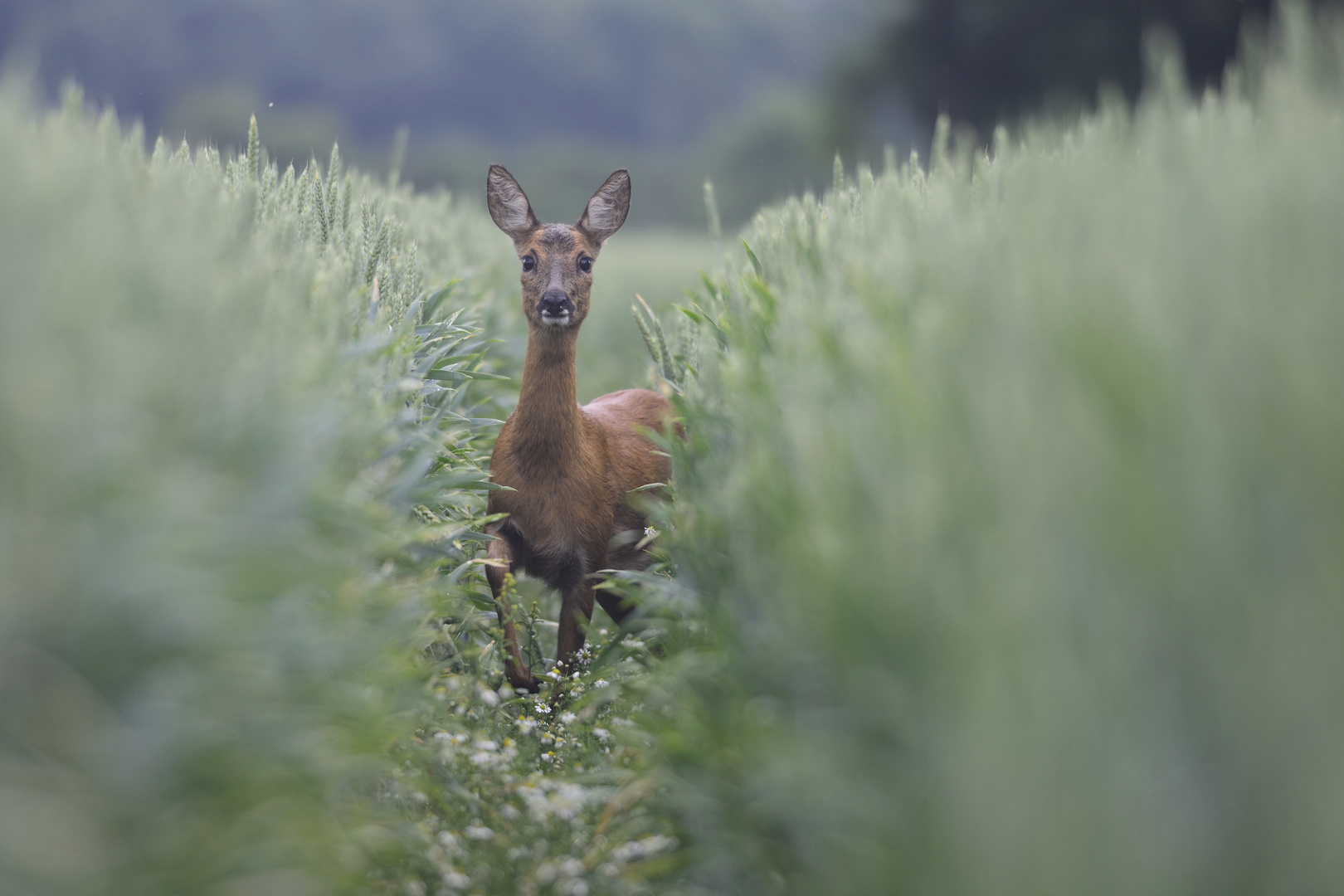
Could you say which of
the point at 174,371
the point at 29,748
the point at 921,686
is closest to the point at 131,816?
the point at 29,748

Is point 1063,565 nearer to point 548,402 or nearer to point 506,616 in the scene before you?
point 506,616

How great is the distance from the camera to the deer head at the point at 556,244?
218 inches

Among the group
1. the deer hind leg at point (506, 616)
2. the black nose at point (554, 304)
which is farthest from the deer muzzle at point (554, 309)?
the deer hind leg at point (506, 616)

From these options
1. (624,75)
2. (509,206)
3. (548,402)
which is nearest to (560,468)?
(548,402)

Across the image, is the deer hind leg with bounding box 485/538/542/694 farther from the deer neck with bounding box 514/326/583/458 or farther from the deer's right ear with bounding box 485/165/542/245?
the deer's right ear with bounding box 485/165/542/245

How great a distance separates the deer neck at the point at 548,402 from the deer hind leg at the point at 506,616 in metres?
0.57

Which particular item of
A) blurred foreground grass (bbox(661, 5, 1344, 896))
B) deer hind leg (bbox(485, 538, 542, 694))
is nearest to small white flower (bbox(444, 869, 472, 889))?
blurred foreground grass (bbox(661, 5, 1344, 896))

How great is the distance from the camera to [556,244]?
5859mm

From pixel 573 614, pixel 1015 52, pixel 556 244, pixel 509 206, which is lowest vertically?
pixel 573 614

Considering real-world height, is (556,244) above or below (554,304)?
above

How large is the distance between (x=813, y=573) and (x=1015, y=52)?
110ft

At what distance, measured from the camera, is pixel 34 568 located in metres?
2.01

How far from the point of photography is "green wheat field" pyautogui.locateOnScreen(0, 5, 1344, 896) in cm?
185

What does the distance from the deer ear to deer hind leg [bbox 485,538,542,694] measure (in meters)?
2.19
